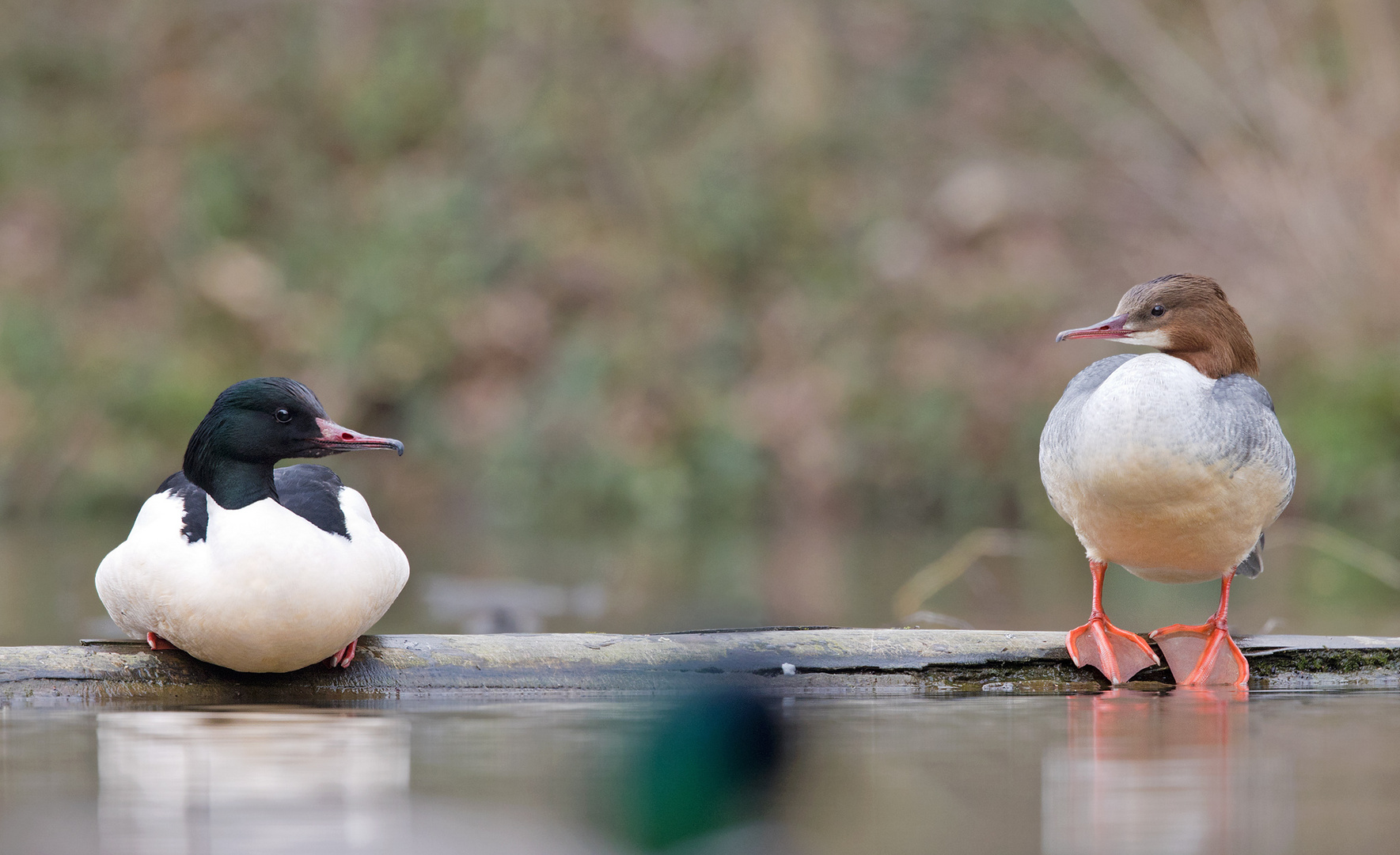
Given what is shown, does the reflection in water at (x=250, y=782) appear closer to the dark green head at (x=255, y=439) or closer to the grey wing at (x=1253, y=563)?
the dark green head at (x=255, y=439)

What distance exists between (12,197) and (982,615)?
38.4 ft

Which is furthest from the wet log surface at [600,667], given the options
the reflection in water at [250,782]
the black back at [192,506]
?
the black back at [192,506]

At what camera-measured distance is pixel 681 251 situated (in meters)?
12.9

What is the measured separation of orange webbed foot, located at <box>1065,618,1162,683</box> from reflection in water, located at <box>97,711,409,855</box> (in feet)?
5.29

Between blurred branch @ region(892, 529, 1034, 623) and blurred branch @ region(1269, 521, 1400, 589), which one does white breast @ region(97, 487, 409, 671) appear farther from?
blurred branch @ region(1269, 521, 1400, 589)

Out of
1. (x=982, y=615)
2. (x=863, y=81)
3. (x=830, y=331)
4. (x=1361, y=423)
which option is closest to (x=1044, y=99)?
(x=863, y=81)

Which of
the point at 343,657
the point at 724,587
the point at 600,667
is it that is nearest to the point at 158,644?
the point at 343,657

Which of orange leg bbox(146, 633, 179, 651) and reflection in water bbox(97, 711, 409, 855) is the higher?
orange leg bbox(146, 633, 179, 651)

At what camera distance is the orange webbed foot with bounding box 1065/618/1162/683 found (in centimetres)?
340

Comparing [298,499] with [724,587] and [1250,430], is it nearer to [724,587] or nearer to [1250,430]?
[1250,430]

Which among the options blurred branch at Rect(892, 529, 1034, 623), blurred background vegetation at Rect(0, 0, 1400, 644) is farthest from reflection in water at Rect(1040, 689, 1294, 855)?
blurred background vegetation at Rect(0, 0, 1400, 644)

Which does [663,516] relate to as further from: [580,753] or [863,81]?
[580,753]

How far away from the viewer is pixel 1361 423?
9.03 meters

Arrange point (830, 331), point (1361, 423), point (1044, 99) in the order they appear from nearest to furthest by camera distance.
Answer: point (1361, 423)
point (830, 331)
point (1044, 99)
